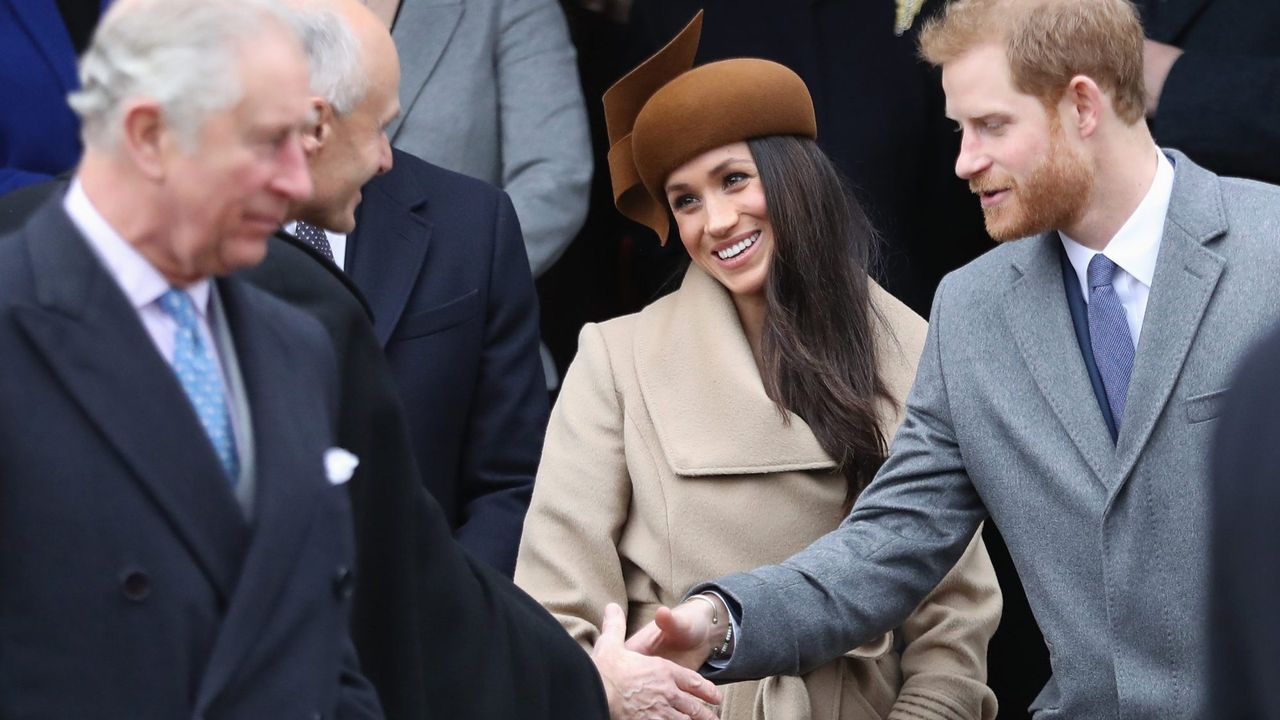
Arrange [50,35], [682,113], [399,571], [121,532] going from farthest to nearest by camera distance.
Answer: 1. [50,35]
2. [682,113]
3. [399,571]
4. [121,532]

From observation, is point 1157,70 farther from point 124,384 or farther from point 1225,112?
point 124,384

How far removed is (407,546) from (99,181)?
813 millimetres

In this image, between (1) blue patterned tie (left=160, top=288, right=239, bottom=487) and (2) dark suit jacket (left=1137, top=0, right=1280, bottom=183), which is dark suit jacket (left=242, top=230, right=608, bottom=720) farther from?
(2) dark suit jacket (left=1137, top=0, right=1280, bottom=183)

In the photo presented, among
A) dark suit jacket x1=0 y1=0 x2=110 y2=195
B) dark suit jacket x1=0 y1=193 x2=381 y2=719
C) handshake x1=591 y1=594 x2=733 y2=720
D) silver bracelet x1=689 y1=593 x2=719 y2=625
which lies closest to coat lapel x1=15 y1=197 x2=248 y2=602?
dark suit jacket x1=0 y1=193 x2=381 y2=719

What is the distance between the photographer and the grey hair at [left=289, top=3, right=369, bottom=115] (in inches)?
121

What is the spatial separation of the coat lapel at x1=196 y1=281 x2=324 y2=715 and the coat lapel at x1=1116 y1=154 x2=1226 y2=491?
1430 millimetres

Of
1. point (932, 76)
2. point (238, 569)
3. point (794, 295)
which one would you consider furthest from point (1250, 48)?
point (238, 569)

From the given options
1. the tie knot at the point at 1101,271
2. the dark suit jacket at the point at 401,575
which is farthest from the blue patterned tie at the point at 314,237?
the tie knot at the point at 1101,271

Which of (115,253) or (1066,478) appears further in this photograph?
(1066,478)

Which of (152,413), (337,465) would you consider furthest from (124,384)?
(337,465)

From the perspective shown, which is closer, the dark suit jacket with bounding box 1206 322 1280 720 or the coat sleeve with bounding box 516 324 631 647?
the dark suit jacket with bounding box 1206 322 1280 720

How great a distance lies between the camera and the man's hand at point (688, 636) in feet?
11.5

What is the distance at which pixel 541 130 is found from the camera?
4730mm

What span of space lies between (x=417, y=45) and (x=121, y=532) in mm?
2744
